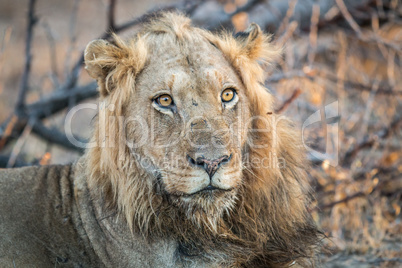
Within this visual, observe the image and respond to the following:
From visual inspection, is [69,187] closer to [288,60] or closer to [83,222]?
[83,222]

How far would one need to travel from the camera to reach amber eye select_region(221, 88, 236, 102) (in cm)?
308

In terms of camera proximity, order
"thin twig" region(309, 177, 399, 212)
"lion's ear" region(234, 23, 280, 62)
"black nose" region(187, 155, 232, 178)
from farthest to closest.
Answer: "thin twig" region(309, 177, 399, 212)
"lion's ear" region(234, 23, 280, 62)
"black nose" region(187, 155, 232, 178)

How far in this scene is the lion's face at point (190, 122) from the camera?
8.77ft

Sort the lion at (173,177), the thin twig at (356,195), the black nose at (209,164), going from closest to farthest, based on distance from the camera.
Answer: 1. the black nose at (209,164)
2. the lion at (173,177)
3. the thin twig at (356,195)

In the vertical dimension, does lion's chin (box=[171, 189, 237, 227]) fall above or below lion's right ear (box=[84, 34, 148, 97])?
below

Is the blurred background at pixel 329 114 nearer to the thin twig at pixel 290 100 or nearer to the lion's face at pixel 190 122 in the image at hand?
the thin twig at pixel 290 100

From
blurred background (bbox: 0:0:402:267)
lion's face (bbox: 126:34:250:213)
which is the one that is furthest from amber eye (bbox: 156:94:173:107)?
blurred background (bbox: 0:0:402:267)

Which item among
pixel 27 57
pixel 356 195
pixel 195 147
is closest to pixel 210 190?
pixel 195 147

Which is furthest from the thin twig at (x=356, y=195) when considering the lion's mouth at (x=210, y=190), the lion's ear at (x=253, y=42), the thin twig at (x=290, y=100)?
the lion's mouth at (x=210, y=190)

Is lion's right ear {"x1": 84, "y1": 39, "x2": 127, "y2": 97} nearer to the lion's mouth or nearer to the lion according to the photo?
the lion

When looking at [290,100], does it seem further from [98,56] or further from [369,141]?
[98,56]

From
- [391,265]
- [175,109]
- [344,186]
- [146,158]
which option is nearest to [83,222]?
[146,158]

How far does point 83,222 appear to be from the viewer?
3209 millimetres

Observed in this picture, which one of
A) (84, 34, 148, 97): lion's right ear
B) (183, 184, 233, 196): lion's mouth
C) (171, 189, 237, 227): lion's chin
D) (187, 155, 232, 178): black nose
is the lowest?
(171, 189, 237, 227): lion's chin
